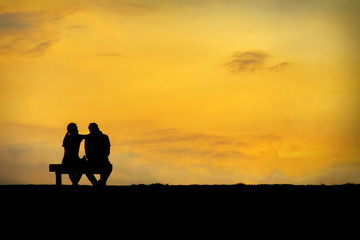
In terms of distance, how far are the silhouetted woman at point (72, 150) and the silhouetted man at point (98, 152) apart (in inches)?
16.1

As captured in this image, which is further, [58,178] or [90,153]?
[58,178]

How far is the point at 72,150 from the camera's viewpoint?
21.9 metres

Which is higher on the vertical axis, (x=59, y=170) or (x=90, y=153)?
(x=90, y=153)

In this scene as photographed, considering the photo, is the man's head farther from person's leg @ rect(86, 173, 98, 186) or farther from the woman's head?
person's leg @ rect(86, 173, 98, 186)

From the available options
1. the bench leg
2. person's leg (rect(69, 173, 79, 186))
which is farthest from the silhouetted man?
the bench leg

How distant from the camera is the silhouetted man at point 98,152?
21.3 m

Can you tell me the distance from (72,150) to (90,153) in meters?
0.73

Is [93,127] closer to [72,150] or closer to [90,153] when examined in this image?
[90,153]
